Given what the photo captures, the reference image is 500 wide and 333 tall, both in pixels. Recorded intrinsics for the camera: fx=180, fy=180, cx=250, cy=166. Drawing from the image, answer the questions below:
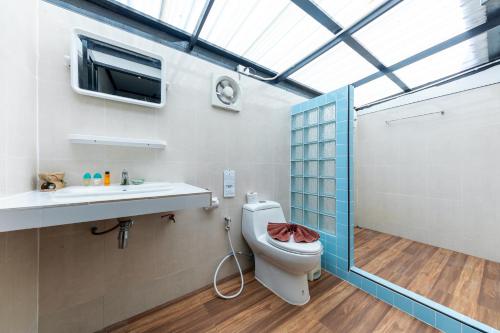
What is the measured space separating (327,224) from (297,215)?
359 mm

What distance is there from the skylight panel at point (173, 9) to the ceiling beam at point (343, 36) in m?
0.92

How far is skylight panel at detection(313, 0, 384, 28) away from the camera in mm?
1179

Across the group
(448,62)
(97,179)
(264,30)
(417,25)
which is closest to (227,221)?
(97,179)

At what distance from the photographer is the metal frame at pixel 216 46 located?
1.18m

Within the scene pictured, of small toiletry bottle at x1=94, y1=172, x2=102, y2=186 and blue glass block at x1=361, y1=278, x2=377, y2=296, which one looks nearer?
small toiletry bottle at x1=94, y1=172, x2=102, y2=186

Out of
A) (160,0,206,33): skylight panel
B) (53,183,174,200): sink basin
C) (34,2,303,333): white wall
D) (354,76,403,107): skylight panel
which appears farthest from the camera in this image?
(354,76,403,107): skylight panel

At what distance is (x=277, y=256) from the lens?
1.34m

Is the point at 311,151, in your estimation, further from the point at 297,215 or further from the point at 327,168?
the point at 297,215

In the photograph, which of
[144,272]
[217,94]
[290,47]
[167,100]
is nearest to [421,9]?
[290,47]

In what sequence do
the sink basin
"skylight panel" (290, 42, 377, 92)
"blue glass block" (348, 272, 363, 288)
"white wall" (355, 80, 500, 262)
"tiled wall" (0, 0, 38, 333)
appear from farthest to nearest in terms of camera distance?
"white wall" (355, 80, 500, 262) → "skylight panel" (290, 42, 377, 92) → "blue glass block" (348, 272, 363, 288) → the sink basin → "tiled wall" (0, 0, 38, 333)

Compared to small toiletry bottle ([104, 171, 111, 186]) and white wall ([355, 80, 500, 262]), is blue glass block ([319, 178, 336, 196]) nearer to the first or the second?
white wall ([355, 80, 500, 262])

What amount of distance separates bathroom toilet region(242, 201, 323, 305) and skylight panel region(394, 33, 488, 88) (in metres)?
1.99

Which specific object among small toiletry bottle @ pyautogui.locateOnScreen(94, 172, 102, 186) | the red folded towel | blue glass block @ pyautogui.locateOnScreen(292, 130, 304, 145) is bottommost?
the red folded towel

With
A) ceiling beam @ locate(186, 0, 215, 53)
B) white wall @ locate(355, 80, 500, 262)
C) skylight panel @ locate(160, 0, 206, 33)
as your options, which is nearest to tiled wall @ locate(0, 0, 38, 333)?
skylight panel @ locate(160, 0, 206, 33)
